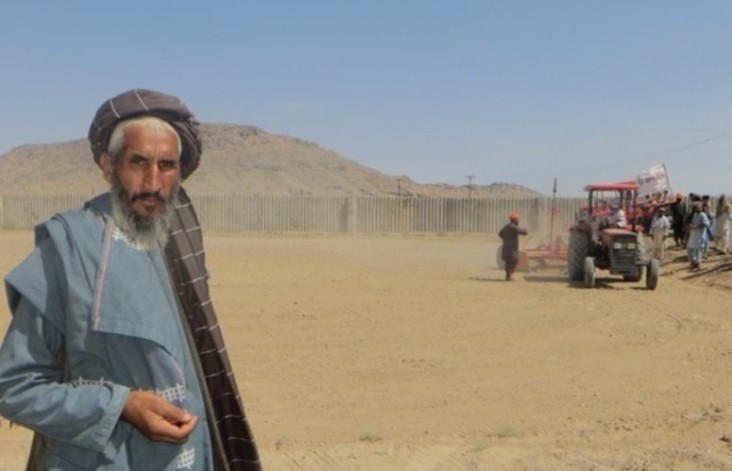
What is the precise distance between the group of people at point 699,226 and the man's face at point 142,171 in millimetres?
20574

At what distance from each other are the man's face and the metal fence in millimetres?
41807

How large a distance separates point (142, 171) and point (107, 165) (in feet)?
0.35

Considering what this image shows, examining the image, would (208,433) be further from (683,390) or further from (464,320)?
(464,320)

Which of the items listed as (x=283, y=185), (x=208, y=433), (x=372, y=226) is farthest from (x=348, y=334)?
(x=283, y=185)

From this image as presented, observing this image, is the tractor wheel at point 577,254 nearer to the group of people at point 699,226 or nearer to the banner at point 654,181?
the group of people at point 699,226

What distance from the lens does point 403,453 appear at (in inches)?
250

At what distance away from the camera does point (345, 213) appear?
47.2m

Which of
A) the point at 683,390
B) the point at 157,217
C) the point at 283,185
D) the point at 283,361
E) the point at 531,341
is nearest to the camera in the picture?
the point at 157,217

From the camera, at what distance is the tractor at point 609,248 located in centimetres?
1744

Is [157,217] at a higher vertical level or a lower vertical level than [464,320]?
higher

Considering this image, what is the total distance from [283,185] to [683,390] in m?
87.6

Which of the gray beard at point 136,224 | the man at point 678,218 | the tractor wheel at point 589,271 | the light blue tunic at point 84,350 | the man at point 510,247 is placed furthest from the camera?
the man at point 678,218

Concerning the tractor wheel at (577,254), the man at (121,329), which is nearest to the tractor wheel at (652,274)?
the tractor wheel at (577,254)

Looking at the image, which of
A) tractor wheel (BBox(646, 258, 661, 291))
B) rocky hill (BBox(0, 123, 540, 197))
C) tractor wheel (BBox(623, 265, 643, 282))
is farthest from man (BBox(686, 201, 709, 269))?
rocky hill (BBox(0, 123, 540, 197))
